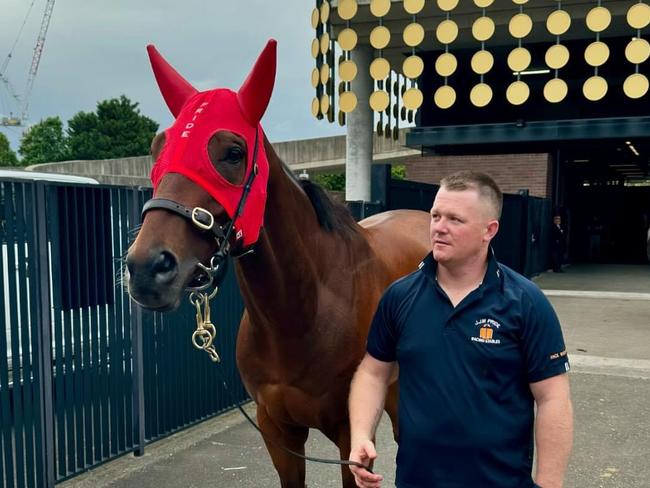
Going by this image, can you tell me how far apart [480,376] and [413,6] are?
13.0 meters

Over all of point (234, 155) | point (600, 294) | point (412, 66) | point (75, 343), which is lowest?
point (600, 294)

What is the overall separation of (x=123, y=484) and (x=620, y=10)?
1492 centimetres

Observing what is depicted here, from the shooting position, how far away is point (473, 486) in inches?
72.6

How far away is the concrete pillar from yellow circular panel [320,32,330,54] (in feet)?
7.33

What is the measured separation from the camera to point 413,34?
1399 centimetres

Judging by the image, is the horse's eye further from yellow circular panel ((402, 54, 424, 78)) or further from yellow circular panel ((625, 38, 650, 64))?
yellow circular panel ((625, 38, 650, 64))

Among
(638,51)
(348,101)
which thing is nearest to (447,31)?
(348,101)

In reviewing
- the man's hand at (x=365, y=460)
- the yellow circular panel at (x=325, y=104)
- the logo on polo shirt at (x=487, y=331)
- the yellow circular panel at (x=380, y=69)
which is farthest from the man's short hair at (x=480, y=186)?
the yellow circular panel at (x=325, y=104)

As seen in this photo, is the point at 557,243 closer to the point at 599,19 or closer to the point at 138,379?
the point at 599,19

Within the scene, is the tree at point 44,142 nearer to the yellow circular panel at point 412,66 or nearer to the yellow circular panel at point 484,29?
the yellow circular panel at point 412,66

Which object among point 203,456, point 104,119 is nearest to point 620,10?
point 203,456

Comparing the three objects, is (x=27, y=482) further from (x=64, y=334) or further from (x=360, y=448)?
(x=360, y=448)

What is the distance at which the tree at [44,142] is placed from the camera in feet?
207

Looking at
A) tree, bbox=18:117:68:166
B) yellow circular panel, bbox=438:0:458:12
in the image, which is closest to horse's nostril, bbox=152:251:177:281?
yellow circular panel, bbox=438:0:458:12
